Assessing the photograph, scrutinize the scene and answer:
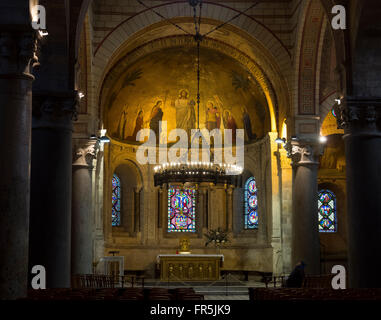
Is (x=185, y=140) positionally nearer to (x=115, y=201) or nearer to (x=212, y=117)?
(x=212, y=117)

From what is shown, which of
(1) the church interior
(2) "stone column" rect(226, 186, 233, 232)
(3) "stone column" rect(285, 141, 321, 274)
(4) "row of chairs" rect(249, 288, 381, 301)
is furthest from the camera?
(2) "stone column" rect(226, 186, 233, 232)

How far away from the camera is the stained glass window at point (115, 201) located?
2569cm

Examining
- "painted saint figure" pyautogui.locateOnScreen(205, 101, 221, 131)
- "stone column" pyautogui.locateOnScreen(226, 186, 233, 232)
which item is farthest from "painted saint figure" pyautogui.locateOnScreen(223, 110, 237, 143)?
"stone column" pyautogui.locateOnScreen(226, 186, 233, 232)

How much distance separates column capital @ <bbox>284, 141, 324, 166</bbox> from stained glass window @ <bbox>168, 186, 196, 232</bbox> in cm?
802

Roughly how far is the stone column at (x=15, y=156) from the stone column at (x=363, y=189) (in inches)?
273

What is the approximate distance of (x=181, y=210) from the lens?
2644 cm

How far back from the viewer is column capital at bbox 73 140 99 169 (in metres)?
18.0

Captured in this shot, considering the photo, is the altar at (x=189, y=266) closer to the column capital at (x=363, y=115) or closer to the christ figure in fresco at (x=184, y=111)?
the christ figure in fresco at (x=184, y=111)

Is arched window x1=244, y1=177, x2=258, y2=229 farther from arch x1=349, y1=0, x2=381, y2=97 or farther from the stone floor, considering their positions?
arch x1=349, y1=0, x2=381, y2=97

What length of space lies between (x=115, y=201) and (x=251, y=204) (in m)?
5.69

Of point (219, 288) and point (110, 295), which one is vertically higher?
A: point (110, 295)

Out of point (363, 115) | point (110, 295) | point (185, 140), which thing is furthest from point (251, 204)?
point (110, 295)

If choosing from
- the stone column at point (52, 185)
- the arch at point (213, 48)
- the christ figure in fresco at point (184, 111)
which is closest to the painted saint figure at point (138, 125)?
the christ figure in fresco at point (184, 111)
